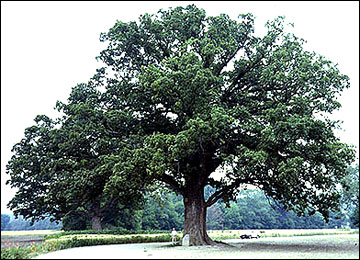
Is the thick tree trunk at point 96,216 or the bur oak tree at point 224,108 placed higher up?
the bur oak tree at point 224,108

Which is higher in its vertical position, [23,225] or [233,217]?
[233,217]

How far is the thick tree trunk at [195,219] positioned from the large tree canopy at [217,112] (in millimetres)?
62

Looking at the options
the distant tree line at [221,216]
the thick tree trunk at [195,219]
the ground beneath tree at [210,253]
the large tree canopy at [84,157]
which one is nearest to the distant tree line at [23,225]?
the distant tree line at [221,216]

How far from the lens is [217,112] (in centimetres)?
1848

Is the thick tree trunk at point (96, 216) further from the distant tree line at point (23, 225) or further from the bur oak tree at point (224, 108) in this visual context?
the distant tree line at point (23, 225)

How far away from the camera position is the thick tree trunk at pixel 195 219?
21.8 metres

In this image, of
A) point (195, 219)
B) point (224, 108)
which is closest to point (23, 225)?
point (195, 219)

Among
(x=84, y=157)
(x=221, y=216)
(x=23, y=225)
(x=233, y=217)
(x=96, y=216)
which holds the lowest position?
(x=23, y=225)

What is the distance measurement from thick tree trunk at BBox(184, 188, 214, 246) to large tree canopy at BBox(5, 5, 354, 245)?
0.20 feet

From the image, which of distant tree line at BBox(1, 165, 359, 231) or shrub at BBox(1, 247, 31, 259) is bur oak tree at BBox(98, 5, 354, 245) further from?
distant tree line at BBox(1, 165, 359, 231)

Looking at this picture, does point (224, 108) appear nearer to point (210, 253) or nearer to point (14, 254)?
point (210, 253)

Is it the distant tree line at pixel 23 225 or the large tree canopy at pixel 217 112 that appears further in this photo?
the distant tree line at pixel 23 225

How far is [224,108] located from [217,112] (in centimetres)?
306

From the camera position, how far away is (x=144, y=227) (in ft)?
176
